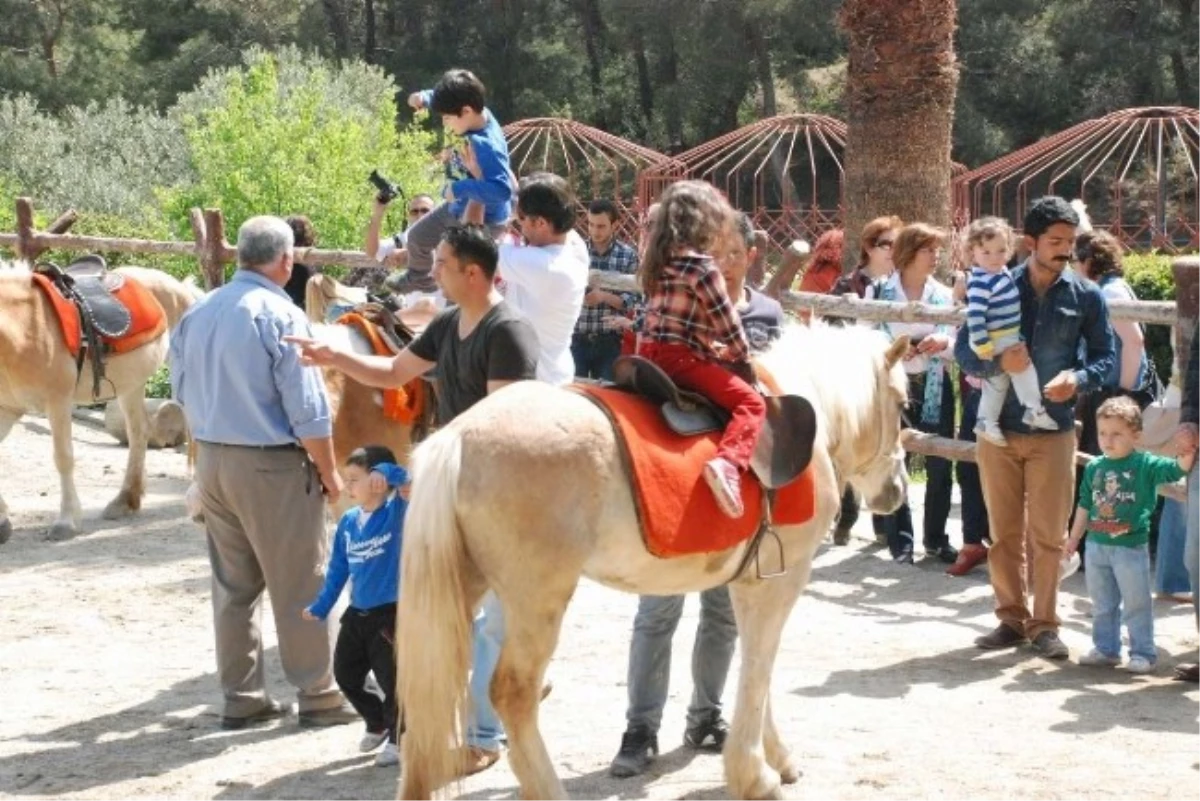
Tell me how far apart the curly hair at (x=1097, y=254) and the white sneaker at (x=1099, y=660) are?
90.5 inches

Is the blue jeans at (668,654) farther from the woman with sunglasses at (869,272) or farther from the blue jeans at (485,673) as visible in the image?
the woman with sunglasses at (869,272)

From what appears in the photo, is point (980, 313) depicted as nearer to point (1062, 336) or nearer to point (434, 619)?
point (1062, 336)

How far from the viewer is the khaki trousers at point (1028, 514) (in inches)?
308

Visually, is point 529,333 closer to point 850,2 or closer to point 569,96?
point 850,2

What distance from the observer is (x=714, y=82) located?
3984 centimetres

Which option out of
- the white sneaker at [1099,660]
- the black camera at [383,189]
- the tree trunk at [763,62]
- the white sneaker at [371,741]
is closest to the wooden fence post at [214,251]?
the black camera at [383,189]

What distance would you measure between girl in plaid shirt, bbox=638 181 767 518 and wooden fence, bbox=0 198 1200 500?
1.83 metres

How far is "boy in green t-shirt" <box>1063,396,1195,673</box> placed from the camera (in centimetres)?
763

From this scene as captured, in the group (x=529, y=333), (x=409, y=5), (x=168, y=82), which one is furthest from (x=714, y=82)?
(x=529, y=333)

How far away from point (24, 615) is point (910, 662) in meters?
4.61

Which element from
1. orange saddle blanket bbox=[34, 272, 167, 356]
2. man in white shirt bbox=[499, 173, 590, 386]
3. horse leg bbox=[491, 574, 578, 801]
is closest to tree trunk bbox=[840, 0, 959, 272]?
orange saddle blanket bbox=[34, 272, 167, 356]

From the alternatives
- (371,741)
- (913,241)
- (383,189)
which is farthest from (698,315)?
(383,189)

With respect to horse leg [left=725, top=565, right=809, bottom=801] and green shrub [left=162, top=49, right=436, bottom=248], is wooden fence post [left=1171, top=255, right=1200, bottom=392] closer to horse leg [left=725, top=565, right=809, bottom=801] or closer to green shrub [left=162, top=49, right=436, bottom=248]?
horse leg [left=725, top=565, right=809, bottom=801]

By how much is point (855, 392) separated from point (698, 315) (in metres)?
1.12
